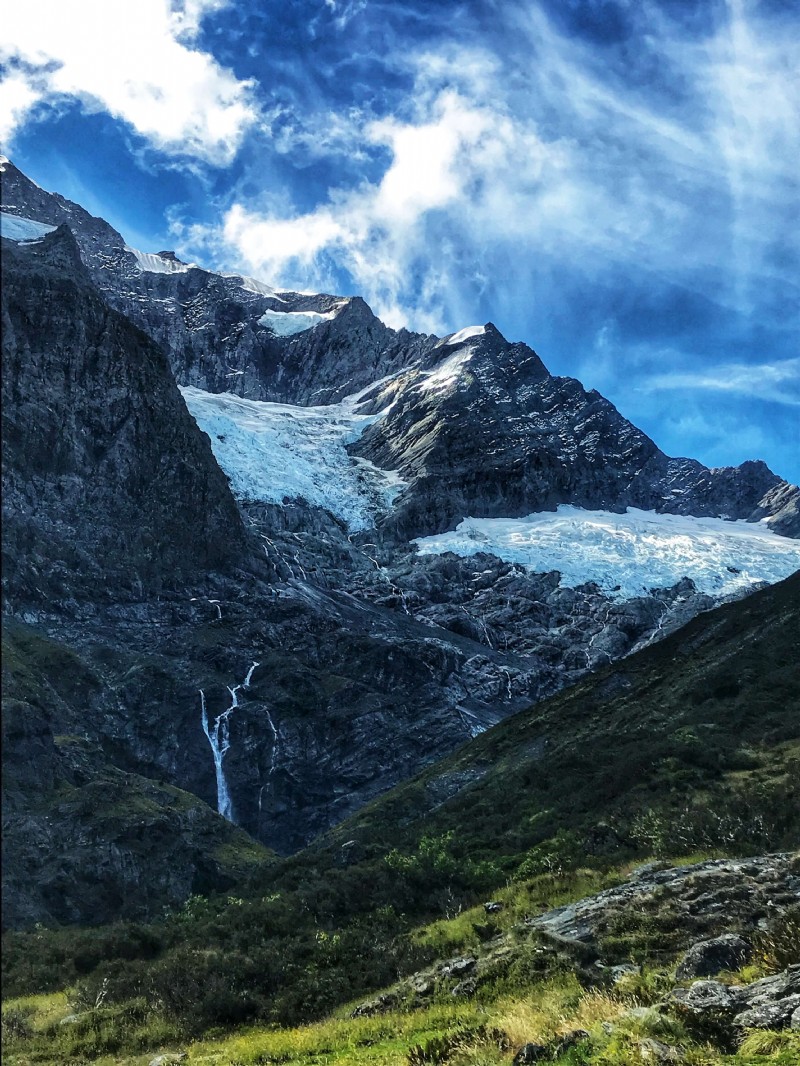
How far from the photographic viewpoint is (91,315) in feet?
414

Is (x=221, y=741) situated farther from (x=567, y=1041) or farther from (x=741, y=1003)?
(x=741, y=1003)

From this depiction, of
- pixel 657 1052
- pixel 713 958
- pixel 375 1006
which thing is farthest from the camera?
pixel 375 1006

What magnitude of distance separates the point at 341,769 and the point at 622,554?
10176 centimetres

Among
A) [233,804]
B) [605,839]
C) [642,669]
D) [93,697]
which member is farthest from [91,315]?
[605,839]

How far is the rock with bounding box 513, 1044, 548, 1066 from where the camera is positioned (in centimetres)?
1227

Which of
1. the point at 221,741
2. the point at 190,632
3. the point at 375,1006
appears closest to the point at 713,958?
the point at 375,1006

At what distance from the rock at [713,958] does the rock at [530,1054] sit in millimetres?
3942

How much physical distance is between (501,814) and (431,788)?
52.1ft

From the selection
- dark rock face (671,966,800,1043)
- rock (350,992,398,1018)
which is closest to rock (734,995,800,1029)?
dark rock face (671,966,800,1043)

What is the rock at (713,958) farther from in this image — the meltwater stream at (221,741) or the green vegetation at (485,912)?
the meltwater stream at (221,741)

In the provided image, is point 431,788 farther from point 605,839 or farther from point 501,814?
point 605,839

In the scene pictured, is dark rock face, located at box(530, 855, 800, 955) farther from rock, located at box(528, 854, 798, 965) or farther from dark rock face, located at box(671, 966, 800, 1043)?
dark rock face, located at box(671, 966, 800, 1043)

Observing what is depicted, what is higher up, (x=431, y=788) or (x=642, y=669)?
(x=642, y=669)

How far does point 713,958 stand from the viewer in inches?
613
